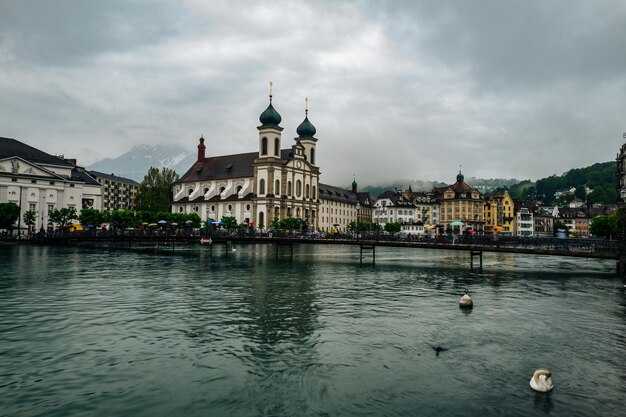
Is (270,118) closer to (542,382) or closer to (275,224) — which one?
(275,224)

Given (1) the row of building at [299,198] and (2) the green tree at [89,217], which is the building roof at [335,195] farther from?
(2) the green tree at [89,217]

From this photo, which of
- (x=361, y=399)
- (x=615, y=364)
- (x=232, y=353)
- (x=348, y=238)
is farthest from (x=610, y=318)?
(x=348, y=238)

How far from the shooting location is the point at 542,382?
54.5 ft

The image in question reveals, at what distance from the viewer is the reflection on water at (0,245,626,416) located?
51.4 ft

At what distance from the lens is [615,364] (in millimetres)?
19797

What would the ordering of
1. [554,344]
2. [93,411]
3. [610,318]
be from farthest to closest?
[610,318] → [554,344] → [93,411]

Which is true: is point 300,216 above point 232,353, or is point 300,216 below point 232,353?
above

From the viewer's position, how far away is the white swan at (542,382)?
54.4 feet

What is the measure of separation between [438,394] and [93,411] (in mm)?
10703

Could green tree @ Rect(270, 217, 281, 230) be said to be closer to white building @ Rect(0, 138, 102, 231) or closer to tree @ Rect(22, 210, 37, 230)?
white building @ Rect(0, 138, 102, 231)

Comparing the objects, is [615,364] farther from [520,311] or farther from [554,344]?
[520,311]

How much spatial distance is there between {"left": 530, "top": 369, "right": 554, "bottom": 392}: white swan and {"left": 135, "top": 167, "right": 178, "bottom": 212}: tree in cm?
13607

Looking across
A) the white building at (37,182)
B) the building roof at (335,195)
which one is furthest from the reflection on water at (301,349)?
the building roof at (335,195)

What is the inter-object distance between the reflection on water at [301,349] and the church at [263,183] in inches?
3629
